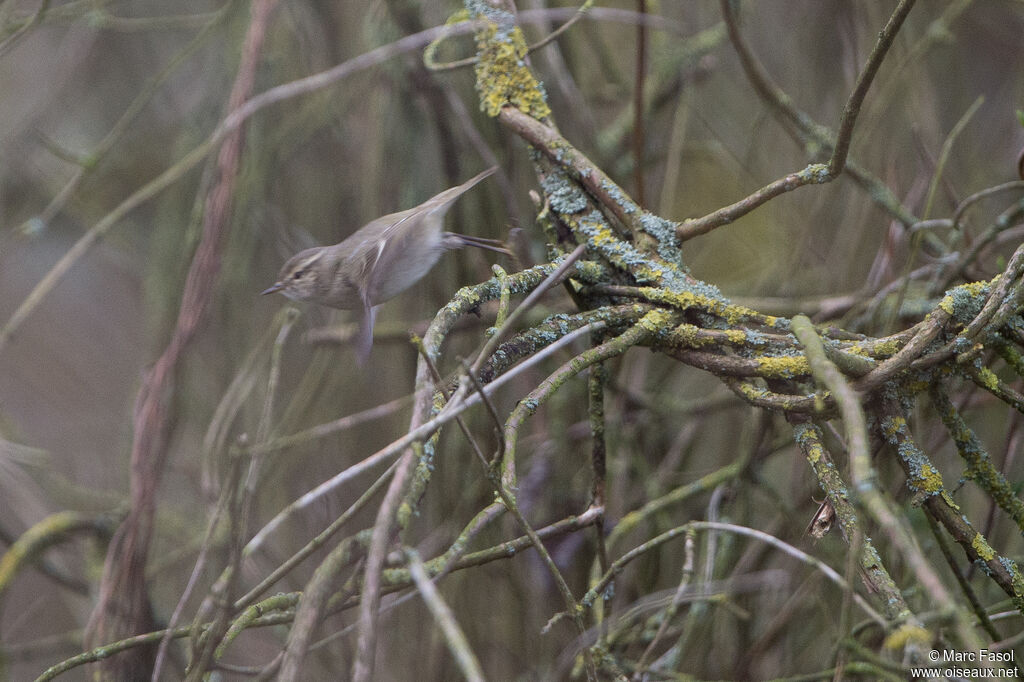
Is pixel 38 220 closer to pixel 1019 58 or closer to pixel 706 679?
pixel 706 679

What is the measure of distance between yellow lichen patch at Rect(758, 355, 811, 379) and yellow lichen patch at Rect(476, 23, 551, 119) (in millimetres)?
461

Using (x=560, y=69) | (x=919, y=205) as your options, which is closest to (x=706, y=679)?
(x=919, y=205)

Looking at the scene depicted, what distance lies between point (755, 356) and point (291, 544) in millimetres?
1878

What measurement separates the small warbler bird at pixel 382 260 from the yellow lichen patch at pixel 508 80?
0.33 feet

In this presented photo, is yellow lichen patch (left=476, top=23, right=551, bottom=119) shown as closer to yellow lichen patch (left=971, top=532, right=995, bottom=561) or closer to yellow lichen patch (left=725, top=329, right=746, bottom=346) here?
yellow lichen patch (left=725, top=329, right=746, bottom=346)

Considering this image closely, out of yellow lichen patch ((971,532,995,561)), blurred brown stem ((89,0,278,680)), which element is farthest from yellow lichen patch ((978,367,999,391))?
blurred brown stem ((89,0,278,680))

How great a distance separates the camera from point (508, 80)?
3.39 ft

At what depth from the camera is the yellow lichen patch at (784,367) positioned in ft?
2.60

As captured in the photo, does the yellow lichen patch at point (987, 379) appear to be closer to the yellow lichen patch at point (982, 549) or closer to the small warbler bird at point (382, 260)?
the yellow lichen patch at point (982, 549)

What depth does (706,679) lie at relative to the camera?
1.56m

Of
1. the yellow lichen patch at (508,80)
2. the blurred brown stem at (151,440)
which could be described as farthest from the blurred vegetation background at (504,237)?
the yellow lichen patch at (508,80)

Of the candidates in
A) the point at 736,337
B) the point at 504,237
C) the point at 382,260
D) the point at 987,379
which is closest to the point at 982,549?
the point at 987,379

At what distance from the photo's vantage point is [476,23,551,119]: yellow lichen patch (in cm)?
103

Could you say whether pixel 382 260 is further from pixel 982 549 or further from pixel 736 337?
pixel 982 549
